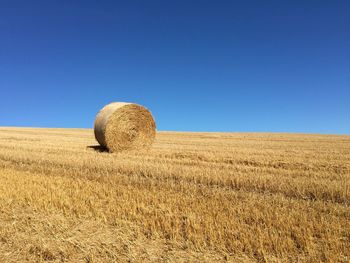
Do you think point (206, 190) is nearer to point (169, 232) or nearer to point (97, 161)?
point (169, 232)

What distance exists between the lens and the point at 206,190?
678cm

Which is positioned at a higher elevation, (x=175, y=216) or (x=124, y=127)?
(x=124, y=127)

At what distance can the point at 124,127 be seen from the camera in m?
14.4

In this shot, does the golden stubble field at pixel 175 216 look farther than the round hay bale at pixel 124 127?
No

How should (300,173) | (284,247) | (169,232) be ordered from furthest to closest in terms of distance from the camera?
(300,173), (169,232), (284,247)

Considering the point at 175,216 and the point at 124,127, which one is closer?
the point at 175,216

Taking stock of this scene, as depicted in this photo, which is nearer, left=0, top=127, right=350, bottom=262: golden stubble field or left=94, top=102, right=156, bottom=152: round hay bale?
left=0, top=127, right=350, bottom=262: golden stubble field

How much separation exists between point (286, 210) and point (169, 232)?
203cm

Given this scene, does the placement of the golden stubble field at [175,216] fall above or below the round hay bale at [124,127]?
below

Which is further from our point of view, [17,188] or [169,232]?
[17,188]

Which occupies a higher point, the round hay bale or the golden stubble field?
the round hay bale

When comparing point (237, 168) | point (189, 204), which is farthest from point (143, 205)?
point (237, 168)

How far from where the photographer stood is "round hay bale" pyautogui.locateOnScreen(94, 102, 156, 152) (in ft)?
45.8

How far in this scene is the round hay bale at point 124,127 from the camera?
45.8ft
